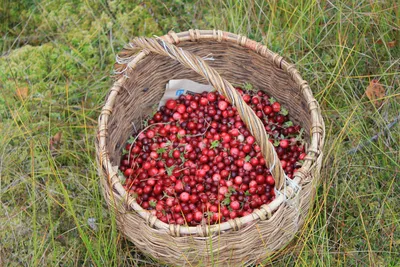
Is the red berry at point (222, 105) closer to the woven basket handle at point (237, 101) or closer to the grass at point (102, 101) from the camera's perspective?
the grass at point (102, 101)

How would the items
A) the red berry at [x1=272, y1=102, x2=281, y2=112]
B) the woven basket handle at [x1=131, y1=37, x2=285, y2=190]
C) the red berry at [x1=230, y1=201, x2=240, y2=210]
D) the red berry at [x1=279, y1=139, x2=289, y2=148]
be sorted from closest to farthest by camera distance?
the woven basket handle at [x1=131, y1=37, x2=285, y2=190]
the red berry at [x1=230, y1=201, x2=240, y2=210]
the red berry at [x1=279, y1=139, x2=289, y2=148]
the red berry at [x1=272, y1=102, x2=281, y2=112]

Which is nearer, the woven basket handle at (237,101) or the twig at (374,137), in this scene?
the woven basket handle at (237,101)

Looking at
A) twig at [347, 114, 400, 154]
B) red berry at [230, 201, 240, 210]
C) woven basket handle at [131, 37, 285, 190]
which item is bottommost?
twig at [347, 114, 400, 154]

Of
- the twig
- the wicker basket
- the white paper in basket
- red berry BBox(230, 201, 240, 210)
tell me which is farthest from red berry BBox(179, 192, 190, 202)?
the twig

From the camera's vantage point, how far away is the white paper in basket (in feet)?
10.5

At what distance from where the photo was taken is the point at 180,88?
3232 mm

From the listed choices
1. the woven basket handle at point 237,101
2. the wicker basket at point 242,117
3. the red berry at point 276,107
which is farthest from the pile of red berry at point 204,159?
the woven basket handle at point 237,101

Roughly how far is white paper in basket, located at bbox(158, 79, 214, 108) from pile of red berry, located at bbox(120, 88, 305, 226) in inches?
2.0

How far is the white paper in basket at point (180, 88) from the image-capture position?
319 centimetres

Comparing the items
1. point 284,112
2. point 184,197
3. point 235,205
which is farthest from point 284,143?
point 184,197

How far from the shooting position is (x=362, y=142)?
2996mm

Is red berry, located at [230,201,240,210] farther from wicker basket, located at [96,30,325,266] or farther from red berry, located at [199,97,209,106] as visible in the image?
red berry, located at [199,97,209,106]

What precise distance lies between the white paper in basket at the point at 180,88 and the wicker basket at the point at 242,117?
0.05 metres

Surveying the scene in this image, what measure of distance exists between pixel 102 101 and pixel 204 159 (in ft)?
2.94
